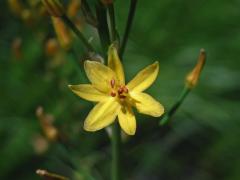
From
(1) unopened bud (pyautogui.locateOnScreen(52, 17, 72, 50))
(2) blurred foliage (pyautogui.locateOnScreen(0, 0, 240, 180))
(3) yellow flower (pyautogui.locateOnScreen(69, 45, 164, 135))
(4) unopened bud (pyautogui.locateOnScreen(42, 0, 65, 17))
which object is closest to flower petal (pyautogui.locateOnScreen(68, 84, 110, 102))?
(3) yellow flower (pyautogui.locateOnScreen(69, 45, 164, 135))

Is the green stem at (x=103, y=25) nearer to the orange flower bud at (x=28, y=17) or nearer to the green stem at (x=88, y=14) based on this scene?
the green stem at (x=88, y=14)

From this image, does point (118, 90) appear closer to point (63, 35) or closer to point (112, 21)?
point (112, 21)

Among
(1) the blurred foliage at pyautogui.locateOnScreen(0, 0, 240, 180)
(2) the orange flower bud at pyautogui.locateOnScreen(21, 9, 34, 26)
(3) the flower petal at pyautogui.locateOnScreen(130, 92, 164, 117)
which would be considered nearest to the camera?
(3) the flower petal at pyautogui.locateOnScreen(130, 92, 164, 117)

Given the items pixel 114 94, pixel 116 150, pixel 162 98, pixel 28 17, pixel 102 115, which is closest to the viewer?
pixel 102 115

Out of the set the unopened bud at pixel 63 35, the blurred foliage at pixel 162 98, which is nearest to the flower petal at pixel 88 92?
the unopened bud at pixel 63 35

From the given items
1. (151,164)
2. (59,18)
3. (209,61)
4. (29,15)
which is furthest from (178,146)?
(59,18)

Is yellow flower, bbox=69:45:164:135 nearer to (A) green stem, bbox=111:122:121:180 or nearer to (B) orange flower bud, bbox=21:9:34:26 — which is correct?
(A) green stem, bbox=111:122:121:180

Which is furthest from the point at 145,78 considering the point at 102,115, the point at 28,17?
the point at 28,17
